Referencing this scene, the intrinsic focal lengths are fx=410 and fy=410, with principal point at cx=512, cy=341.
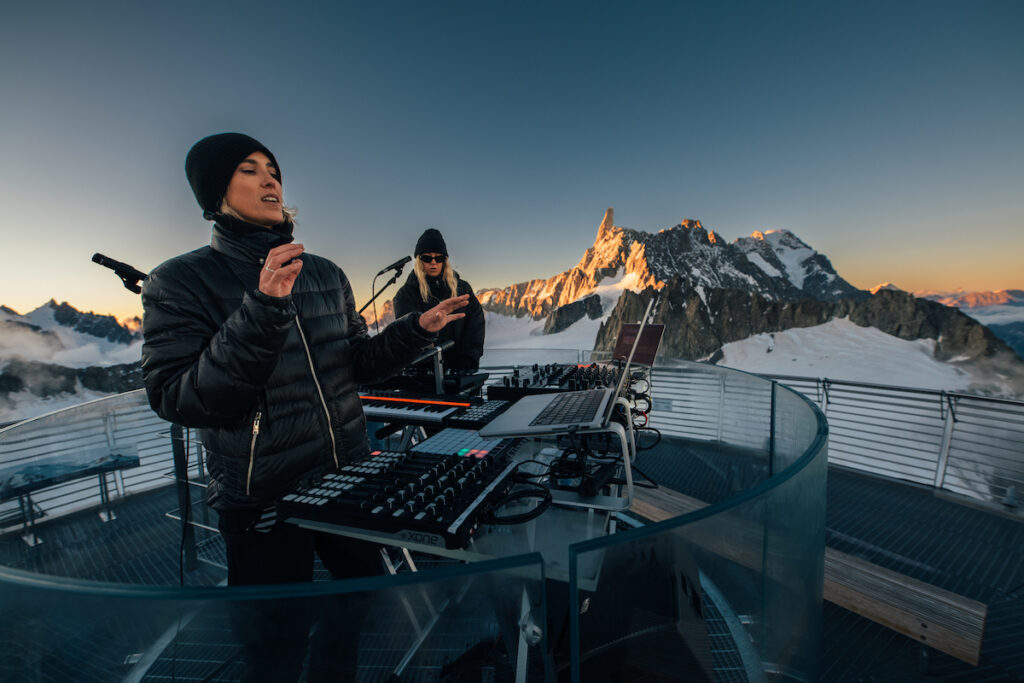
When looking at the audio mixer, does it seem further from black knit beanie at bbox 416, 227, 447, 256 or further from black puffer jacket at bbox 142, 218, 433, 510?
black knit beanie at bbox 416, 227, 447, 256

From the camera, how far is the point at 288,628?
61cm

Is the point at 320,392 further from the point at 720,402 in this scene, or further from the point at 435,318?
the point at 720,402

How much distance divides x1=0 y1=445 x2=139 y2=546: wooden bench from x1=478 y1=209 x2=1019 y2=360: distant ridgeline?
1661 inches

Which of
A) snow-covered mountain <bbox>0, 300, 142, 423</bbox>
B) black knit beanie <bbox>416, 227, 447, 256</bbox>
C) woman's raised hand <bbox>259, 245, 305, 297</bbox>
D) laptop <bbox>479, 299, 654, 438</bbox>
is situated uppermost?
black knit beanie <bbox>416, 227, 447, 256</bbox>

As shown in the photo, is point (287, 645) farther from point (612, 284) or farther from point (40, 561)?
point (612, 284)

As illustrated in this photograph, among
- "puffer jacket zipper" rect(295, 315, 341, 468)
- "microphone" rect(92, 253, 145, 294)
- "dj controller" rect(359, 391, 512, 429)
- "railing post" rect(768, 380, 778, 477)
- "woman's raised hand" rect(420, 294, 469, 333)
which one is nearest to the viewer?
"puffer jacket zipper" rect(295, 315, 341, 468)

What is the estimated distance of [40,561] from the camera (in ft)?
11.4

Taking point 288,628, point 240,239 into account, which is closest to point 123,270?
point 240,239

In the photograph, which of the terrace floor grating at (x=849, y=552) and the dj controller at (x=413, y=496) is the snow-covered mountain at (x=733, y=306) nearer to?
the terrace floor grating at (x=849, y=552)

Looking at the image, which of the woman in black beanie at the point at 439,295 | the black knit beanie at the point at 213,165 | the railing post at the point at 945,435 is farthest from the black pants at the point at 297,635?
the railing post at the point at 945,435

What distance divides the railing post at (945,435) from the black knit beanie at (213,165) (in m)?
5.75

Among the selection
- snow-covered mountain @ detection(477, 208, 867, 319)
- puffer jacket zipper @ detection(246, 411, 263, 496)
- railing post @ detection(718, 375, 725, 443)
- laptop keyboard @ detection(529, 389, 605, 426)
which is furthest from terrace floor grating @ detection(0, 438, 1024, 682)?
snow-covered mountain @ detection(477, 208, 867, 319)

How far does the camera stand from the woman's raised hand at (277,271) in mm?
1120

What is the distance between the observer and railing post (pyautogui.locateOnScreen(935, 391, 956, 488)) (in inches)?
155
